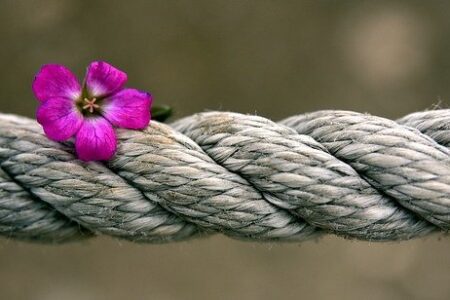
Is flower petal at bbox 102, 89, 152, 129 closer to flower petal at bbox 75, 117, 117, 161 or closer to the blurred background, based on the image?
flower petal at bbox 75, 117, 117, 161

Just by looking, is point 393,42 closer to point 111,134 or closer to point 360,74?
point 360,74

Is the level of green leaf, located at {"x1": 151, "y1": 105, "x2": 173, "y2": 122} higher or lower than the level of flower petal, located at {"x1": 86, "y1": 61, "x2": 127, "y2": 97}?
lower

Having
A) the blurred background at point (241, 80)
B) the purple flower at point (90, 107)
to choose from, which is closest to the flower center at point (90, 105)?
the purple flower at point (90, 107)

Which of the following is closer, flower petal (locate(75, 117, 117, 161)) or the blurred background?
flower petal (locate(75, 117, 117, 161))

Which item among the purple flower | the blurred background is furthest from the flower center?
the blurred background

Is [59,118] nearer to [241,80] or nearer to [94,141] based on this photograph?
[94,141]

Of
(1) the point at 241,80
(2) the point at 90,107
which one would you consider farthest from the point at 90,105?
(1) the point at 241,80

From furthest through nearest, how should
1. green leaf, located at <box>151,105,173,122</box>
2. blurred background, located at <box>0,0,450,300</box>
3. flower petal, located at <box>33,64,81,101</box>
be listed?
blurred background, located at <box>0,0,450,300</box>
green leaf, located at <box>151,105,173,122</box>
flower petal, located at <box>33,64,81,101</box>
